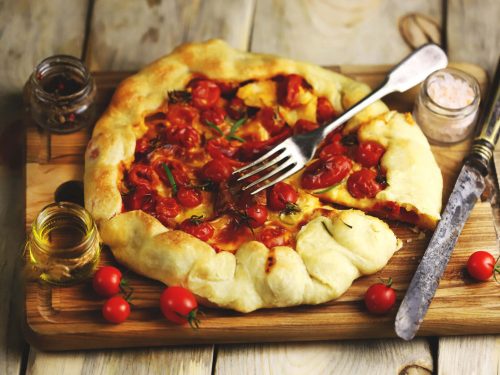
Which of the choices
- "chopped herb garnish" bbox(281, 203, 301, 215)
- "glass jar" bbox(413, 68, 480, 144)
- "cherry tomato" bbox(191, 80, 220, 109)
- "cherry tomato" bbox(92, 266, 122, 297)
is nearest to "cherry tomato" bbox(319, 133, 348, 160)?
"chopped herb garnish" bbox(281, 203, 301, 215)

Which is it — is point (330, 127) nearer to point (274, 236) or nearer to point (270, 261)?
point (274, 236)

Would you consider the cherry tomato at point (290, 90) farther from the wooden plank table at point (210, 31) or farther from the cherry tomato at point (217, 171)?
the wooden plank table at point (210, 31)

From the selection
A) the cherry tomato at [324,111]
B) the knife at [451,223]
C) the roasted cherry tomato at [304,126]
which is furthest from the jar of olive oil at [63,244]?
the knife at [451,223]

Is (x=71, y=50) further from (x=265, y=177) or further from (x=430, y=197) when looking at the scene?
(x=430, y=197)

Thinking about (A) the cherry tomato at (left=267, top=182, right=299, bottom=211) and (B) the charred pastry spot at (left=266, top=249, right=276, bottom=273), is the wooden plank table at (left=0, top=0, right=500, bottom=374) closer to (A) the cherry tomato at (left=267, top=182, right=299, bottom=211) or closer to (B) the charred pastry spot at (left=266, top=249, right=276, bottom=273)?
(A) the cherry tomato at (left=267, top=182, right=299, bottom=211)

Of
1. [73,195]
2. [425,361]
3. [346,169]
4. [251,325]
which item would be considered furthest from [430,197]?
[73,195]

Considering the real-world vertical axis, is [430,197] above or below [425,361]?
above

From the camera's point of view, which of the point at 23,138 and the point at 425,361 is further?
the point at 23,138

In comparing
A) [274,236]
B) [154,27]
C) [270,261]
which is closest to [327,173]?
[274,236]
